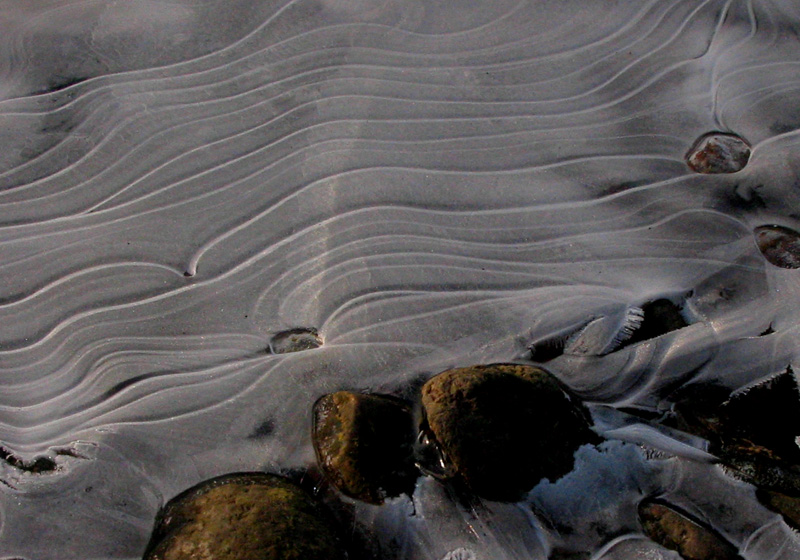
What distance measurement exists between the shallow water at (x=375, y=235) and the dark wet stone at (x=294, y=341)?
0.03 meters

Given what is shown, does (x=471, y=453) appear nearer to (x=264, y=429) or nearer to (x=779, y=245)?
(x=264, y=429)

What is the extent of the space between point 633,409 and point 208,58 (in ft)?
10.6

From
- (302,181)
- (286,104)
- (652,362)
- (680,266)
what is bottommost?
(652,362)

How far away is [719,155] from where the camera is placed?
3781 mm

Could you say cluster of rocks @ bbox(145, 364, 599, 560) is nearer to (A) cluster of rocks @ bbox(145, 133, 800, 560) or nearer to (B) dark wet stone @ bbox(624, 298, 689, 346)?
(A) cluster of rocks @ bbox(145, 133, 800, 560)

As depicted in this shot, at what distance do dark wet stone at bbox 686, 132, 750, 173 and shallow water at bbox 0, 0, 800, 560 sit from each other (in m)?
0.06

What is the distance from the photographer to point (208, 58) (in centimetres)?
418

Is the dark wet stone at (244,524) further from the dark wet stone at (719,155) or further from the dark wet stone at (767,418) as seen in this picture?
the dark wet stone at (719,155)

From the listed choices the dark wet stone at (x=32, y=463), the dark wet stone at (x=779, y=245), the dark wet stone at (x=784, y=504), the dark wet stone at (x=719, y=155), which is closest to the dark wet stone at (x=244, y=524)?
the dark wet stone at (x=32, y=463)

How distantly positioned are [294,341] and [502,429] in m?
1.12

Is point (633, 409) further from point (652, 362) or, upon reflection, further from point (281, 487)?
point (281, 487)

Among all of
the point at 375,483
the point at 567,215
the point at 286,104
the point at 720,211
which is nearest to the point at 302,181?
the point at 286,104

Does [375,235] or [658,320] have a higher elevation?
[375,235]

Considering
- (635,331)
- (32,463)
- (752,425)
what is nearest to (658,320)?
(635,331)
